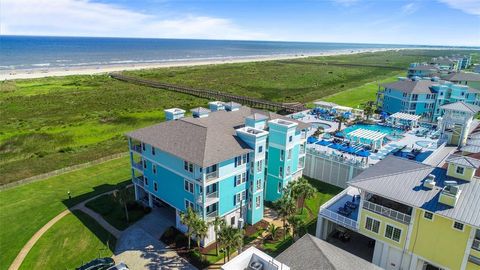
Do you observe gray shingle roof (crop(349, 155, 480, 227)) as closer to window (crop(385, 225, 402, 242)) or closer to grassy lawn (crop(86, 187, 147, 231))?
→ window (crop(385, 225, 402, 242))

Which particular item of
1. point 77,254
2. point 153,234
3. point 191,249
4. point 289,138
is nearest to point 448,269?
point 289,138

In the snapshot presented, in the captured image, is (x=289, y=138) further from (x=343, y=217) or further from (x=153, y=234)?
(x=153, y=234)

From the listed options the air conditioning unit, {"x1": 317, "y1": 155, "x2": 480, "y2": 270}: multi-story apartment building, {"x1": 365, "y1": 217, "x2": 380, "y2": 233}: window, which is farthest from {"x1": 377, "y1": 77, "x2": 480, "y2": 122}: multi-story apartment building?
the air conditioning unit

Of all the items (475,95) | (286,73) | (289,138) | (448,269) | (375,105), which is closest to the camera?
(448,269)

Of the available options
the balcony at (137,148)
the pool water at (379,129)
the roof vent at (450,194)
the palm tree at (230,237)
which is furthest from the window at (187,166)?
the pool water at (379,129)

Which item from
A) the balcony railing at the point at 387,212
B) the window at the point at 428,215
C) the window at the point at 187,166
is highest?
the window at the point at 187,166

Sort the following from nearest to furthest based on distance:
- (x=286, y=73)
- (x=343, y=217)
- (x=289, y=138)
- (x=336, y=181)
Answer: (x=343, y=217) → (x=289, y=138) → (x=336, y=181) → (x=286, y=73)

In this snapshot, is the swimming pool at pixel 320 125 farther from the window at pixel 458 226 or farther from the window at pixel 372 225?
the window at pixel 458 226
